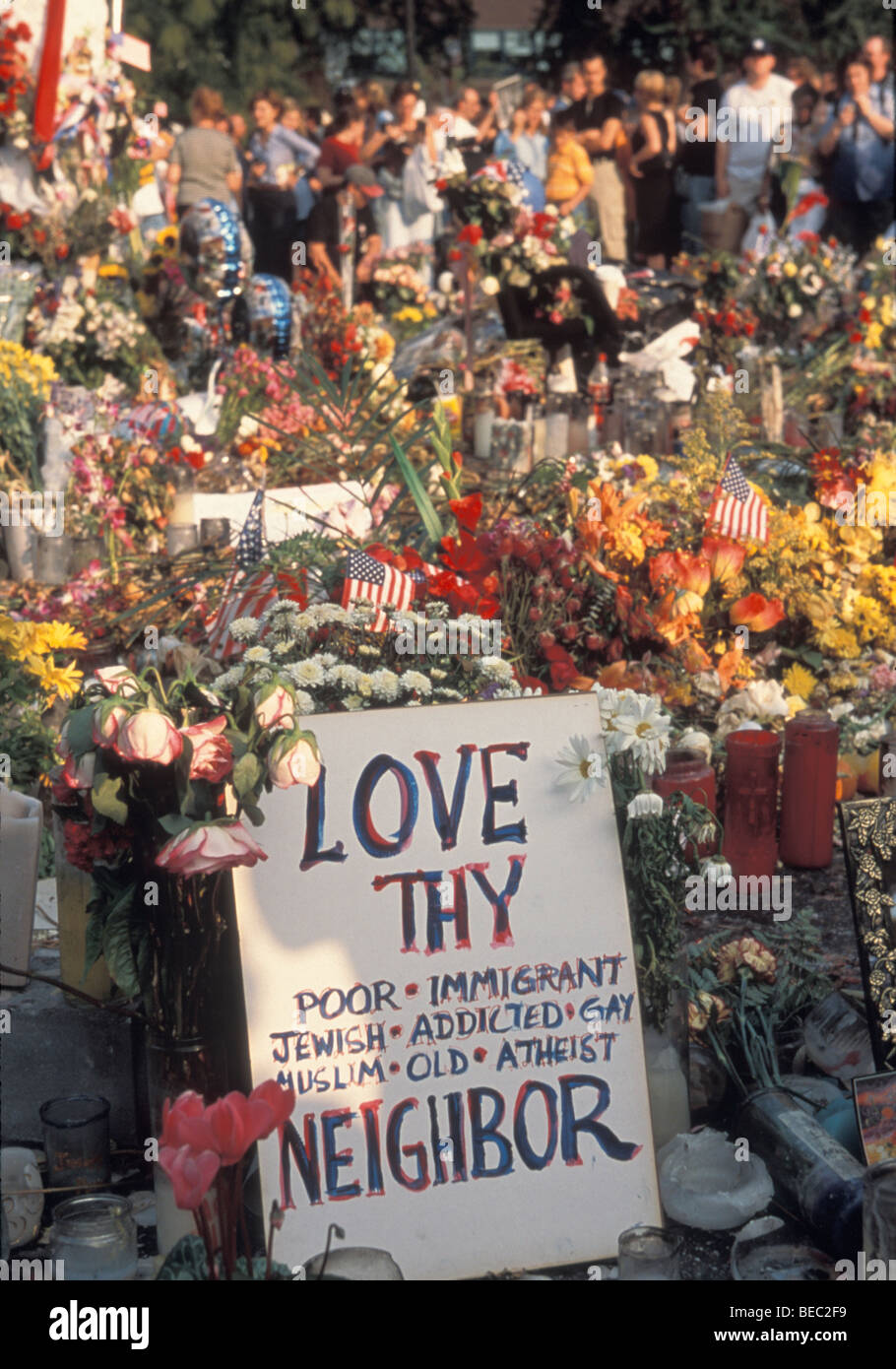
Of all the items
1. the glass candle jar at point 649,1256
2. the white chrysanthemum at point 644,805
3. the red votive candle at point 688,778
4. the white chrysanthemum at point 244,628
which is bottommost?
the glass candle jar at point 649,1256

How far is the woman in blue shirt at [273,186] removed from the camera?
10633mm

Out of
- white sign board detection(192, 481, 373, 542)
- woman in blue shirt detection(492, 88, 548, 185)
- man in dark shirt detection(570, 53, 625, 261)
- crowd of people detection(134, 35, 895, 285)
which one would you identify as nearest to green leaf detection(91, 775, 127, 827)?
white sign board detection(192, 481, 373, 542)

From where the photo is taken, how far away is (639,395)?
27.8ft

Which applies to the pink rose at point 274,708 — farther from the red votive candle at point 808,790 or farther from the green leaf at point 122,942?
the red votive candle at point 808,790

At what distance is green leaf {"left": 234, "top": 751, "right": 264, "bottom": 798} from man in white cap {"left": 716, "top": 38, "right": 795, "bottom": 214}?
28.3 ft

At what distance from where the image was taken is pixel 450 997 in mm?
2799

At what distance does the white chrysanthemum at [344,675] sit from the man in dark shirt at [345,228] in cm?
756

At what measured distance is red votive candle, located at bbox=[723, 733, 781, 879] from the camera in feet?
13.0

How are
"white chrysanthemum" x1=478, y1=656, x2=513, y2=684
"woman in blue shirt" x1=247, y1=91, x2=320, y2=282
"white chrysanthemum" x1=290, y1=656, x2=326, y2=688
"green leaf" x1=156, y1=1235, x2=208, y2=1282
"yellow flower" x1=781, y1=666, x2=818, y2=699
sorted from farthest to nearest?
1. "woman in blue shirt" x1=247, y1=91, x2=320, y2=282
2. "yellow flower" x1=781, y1=666, x2=818, y2=699
3. "white chrysanthemum" x1=478, y1=656, x2=513, y2=684
4. "white chrysanthemum" x1=290, y1=656, x2=326, y2=688
5. "green leaf" x1=156, y1=1235, x2=208, y2=1282

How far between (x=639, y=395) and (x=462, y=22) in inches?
583

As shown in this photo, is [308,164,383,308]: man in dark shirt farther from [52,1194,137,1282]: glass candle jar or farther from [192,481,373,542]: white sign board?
[52,1194,137,1282]: glass candle jar

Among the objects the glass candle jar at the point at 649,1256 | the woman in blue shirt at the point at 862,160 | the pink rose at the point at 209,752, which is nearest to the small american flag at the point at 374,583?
the pink rose at the point at 209,752

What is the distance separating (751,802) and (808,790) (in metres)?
0.20

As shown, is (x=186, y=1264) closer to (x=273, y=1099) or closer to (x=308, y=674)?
(x=273, y=1099)
